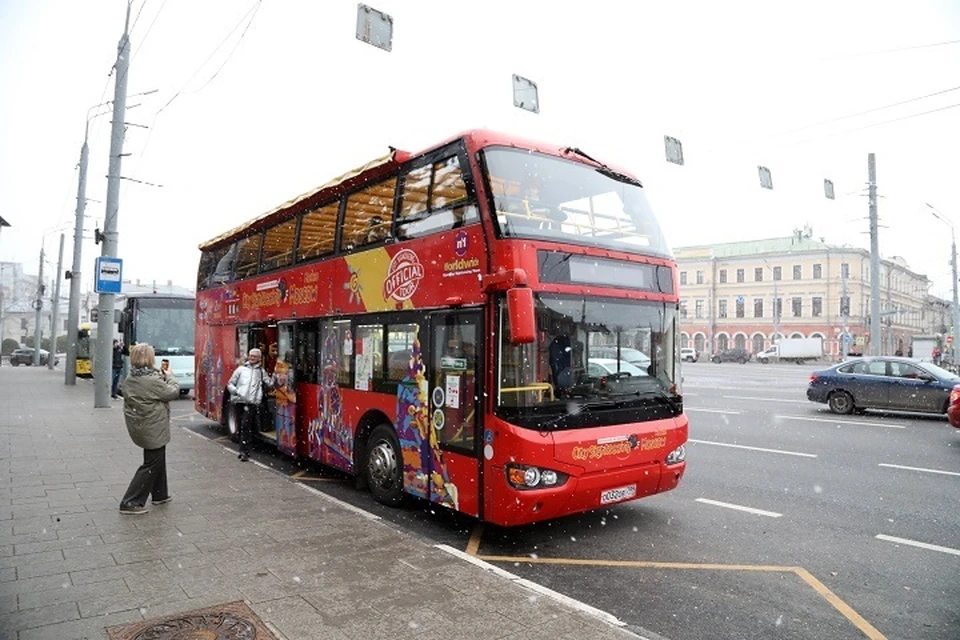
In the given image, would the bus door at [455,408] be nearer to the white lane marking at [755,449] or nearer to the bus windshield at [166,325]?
the white lane marking at [755,449]

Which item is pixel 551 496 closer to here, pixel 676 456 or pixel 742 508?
pixel 676 456

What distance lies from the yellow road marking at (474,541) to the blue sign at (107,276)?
13769 millimetres

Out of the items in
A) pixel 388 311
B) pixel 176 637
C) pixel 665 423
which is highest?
pixel 388 311

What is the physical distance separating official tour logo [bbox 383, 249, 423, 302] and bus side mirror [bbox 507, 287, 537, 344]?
5.93ft

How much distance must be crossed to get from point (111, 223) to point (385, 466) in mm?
13572

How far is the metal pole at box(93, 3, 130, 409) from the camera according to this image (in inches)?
659

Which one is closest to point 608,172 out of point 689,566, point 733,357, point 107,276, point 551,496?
point 551,496

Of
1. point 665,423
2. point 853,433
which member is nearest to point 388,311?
point 665,423

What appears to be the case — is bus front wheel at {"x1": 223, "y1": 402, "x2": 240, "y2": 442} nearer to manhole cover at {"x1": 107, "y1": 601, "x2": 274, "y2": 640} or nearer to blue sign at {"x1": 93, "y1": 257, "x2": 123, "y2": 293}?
blue sign at {"x1": 93, "y1": 257, "x2": 123, "y2": 293}

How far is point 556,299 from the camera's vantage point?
6.06 m

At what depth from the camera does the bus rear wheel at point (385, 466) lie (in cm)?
741

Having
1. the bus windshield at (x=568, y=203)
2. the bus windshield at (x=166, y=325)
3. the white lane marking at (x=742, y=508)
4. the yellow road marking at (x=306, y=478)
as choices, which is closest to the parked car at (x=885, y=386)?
the white lane marking at (x=742, y=508)

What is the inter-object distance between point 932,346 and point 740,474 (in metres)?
48.2

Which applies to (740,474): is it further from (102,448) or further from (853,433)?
(102,448)
